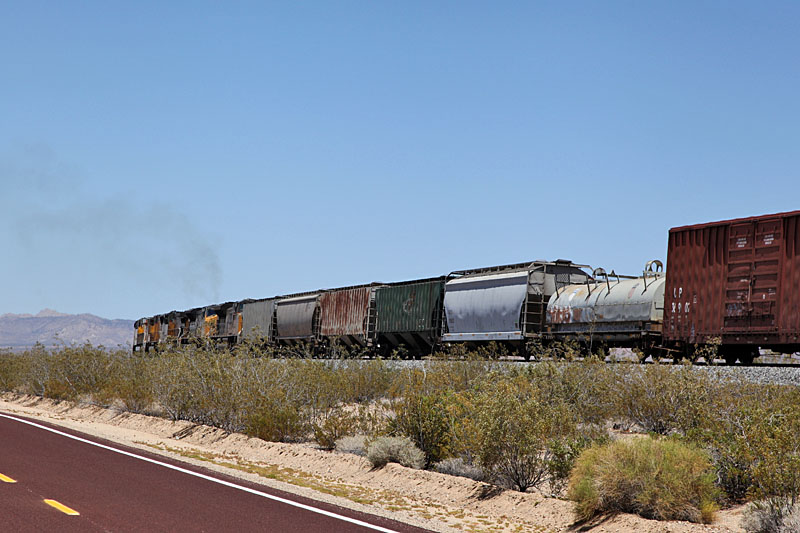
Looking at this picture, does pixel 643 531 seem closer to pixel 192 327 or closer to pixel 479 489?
pixel 479 489

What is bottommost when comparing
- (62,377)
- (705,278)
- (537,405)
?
(62,377)

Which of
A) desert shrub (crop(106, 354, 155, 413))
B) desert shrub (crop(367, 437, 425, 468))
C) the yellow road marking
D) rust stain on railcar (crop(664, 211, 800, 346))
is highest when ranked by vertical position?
rust stain on railcar (crop(664, 211, 800, 346))

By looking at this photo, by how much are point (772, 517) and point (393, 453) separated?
716 centimetres

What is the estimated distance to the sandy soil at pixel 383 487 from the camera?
408 inches

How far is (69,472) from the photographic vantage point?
12508 millimetres

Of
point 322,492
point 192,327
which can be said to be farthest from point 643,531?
point 192,327

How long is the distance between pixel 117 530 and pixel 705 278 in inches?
645

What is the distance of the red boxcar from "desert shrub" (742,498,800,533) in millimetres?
9603

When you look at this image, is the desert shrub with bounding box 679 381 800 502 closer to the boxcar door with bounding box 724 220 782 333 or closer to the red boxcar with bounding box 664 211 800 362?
the red boxcar with bounding box 664 211 800 362

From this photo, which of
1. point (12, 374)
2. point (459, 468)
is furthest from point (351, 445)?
point (12, 374)

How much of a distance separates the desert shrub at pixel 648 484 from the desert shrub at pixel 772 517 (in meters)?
0.53

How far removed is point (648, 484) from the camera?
1005 centimetres

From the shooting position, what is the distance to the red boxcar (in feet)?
61.0

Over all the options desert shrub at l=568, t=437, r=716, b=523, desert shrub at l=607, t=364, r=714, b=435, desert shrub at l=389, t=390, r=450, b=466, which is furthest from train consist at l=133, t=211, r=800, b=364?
desert shrub at l=568, t=437, r=716, b=523
